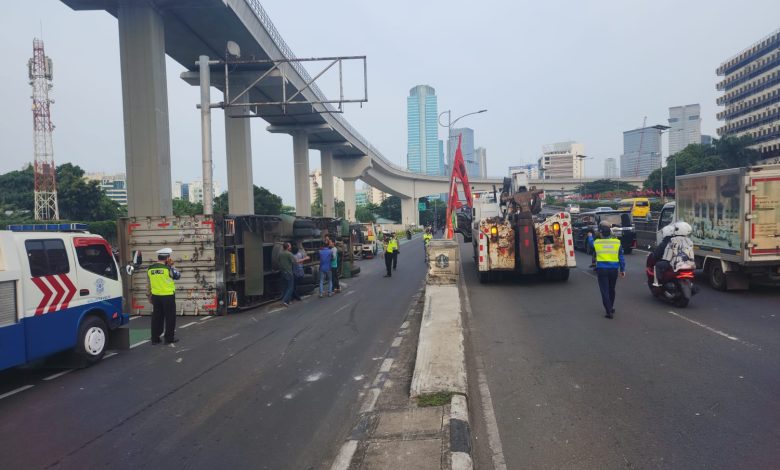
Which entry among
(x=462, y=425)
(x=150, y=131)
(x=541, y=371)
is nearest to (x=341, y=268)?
(x=150, y=131)

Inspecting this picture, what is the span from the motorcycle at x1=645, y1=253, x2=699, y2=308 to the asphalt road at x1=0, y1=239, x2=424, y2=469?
563 centimetres

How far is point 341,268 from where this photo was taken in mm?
20781

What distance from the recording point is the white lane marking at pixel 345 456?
4.40m

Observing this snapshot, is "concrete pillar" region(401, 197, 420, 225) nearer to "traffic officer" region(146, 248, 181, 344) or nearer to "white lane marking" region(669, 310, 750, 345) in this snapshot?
"white lane marking" region(669, 310, 750, 345)

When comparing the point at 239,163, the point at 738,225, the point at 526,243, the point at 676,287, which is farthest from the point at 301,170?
the point at 676,287

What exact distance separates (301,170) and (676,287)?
36095 mm

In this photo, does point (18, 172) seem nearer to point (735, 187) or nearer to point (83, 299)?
point (83, 299)

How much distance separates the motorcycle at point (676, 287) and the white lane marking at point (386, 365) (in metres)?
6.37

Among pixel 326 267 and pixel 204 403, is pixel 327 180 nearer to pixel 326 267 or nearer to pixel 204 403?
pixel 326 267

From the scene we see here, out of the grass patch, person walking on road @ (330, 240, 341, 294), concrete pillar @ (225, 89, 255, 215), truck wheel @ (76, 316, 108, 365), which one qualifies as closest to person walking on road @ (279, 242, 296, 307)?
person walking on road @ (330, 240, 341, 294)

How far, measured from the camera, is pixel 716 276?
12.8 meters

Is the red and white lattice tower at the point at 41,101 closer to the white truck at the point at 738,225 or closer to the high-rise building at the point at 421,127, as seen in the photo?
the white truck at the point at 738,225

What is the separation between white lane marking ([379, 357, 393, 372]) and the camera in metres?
7.42

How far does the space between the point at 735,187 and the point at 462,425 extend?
10281mm
